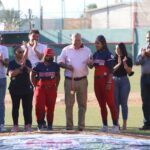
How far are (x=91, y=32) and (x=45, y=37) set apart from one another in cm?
344

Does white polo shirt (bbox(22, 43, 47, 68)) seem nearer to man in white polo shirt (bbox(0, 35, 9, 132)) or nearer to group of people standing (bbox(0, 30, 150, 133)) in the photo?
group of people standing (bbox(0, 30, 150, 133))

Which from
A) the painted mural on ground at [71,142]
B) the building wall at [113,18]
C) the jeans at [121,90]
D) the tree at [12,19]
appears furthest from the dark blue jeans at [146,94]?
the tree at [12,19]

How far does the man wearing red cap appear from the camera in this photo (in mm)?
9875

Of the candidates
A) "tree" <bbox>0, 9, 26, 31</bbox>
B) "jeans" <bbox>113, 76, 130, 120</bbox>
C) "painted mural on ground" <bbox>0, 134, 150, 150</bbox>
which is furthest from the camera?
"tree" <bbox>0, 9, 26, 31</bbox>

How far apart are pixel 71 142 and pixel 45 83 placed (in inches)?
261

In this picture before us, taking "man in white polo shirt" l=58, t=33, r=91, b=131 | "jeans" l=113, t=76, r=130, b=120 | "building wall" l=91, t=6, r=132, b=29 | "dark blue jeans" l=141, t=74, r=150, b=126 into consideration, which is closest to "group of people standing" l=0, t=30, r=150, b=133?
"man in white polo shirt" l=58, t=33, r=91, b=131

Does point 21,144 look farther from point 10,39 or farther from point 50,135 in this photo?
point 10,39

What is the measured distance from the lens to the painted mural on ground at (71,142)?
3197mm

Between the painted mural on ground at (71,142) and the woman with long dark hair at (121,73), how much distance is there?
7036 mm

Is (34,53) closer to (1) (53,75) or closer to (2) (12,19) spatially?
(1) (53,75)

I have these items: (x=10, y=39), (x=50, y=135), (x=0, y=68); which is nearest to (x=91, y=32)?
(x=10, y=39)

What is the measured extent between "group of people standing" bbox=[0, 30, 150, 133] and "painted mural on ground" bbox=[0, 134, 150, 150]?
633 centimetres

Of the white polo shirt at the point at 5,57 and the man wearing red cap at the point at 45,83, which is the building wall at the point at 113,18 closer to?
the white polo shirt at the point at 5,57

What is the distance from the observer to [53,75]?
32.5ft
